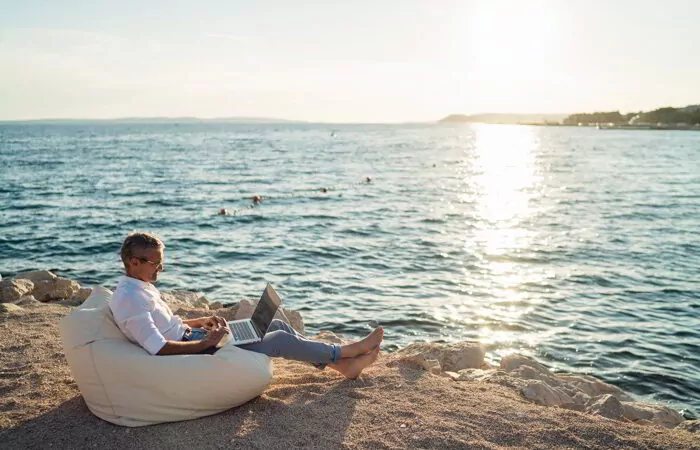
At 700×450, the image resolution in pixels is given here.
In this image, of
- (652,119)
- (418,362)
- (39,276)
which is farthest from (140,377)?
(652,119)

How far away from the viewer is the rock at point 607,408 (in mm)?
6562

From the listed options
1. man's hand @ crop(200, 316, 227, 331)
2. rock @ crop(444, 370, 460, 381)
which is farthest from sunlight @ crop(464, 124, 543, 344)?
man's hand @ crop(200, 316, 227, 331)

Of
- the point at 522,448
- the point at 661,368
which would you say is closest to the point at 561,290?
the point at 661,368

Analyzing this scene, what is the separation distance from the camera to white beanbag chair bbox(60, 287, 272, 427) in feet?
17.6

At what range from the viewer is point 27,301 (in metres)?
9.78

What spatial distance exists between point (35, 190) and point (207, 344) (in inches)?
1206

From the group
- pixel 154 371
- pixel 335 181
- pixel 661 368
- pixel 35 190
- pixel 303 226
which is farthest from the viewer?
pixel 335 181

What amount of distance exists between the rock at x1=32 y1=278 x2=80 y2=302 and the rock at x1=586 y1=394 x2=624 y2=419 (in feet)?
27.4

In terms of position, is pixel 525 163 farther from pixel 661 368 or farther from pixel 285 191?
pixel 661 368

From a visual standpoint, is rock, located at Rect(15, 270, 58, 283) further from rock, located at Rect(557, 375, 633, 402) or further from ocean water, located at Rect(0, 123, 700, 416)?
rock, located at Rect(557, 375, 633, 402)

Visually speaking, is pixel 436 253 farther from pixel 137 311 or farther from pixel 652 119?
pixel 652 119

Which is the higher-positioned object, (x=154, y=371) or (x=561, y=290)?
(x=154, y=371)

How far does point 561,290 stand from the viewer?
44.0 feet

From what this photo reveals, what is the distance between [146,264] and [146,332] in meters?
0.61
